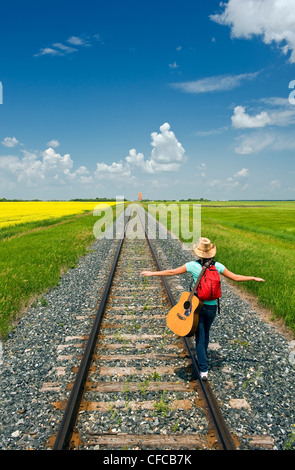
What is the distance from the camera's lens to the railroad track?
3.26 meters

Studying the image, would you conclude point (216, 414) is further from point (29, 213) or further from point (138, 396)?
point (29, 213)

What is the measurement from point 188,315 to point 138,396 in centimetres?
130

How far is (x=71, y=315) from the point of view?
6.80 metres

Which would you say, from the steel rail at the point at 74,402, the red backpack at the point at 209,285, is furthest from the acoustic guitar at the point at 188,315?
the steel rail at the point at 74,402

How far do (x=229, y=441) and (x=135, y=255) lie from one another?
10458mm

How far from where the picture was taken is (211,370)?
4.64 meters

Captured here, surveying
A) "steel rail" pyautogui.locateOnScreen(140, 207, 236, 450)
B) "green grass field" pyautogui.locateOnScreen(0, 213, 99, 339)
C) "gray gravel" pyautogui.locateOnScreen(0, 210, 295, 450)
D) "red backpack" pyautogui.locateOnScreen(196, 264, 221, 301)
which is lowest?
"gray gravel" pyautogui.locateOnScreen(0, 210, 295, 450)

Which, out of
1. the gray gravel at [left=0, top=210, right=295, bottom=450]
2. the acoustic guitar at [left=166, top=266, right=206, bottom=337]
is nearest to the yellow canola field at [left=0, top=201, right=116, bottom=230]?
the gray gravel at [left=0, top=210, right=295, bottom=450]

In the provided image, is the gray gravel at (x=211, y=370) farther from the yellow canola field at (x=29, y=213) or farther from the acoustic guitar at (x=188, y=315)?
the yellow canola field at (x=29, y=213)

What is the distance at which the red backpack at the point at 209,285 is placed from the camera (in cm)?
388

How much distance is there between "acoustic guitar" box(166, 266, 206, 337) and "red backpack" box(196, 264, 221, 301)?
0.07 metres

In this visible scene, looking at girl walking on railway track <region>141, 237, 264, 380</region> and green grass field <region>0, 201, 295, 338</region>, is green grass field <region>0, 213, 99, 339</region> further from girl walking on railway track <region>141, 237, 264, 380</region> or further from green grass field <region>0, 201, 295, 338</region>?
girl walking on railway track <region>141, 237, 264, 380</region>
